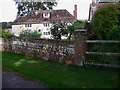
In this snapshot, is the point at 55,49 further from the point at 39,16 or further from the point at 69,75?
the point at 39,16

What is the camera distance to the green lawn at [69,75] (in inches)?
361

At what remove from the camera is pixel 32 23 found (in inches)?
2525

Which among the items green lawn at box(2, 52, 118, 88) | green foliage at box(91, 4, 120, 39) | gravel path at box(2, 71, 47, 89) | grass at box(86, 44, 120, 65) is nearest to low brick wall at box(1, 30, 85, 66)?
grass at box(86, 44, 120, 65)

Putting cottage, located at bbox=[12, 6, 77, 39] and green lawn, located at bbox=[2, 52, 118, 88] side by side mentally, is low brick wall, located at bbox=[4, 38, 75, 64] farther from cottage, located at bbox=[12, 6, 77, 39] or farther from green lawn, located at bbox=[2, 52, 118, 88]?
cottage, located at bbox=[12, 6, 77, 39]

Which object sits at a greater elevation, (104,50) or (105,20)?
(105,20)

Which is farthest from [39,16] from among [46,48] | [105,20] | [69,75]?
[69,75]

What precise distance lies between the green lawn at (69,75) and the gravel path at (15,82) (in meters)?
0.28

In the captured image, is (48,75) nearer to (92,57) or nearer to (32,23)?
(92,57)

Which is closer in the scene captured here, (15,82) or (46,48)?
(15,82)

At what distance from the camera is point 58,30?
91.9 feet

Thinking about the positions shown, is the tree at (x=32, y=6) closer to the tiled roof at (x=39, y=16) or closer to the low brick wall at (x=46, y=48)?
the tiled roof at (x=39, y=16)

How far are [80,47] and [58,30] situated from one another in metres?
15.4

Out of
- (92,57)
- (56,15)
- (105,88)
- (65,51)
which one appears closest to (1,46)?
(65,51)

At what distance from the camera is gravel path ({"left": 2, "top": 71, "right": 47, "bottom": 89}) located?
9.38m
